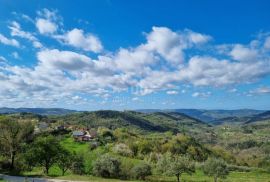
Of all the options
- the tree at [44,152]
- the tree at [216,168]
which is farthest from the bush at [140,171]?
the tree at [44,152]

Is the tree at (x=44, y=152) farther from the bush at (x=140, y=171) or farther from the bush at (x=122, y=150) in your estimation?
the bush at (x=122, y=150)

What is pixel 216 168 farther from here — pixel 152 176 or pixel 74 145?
pixel 74 145

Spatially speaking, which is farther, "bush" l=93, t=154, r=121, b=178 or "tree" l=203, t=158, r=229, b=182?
"tree" l=203, t=158, r=229, b=182

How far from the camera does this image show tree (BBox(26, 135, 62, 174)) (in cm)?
5608

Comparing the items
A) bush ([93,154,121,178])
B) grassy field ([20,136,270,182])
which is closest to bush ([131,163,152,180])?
grassy field ([20,136,270,182])

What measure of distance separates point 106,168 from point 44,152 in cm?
1049

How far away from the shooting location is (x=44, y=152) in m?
56.9

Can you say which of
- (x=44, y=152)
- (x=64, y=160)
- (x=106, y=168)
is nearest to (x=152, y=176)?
(x=106, y=168)

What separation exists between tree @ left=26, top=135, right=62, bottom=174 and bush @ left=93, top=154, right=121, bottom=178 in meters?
7.02

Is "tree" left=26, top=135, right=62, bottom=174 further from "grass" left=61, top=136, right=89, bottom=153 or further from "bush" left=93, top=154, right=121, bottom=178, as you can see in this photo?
"grass" left=61, top=136, right=89, bottom=153

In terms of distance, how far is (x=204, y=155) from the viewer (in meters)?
147

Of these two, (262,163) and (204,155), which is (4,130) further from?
(262,163)

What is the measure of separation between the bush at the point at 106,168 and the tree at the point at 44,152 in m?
7.02

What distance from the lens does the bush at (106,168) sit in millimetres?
58231
